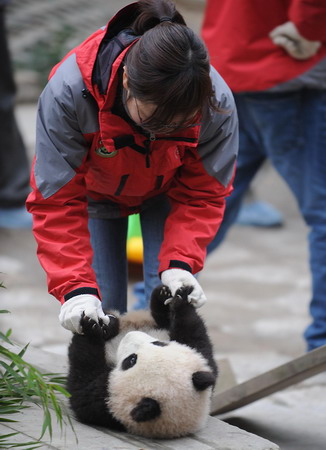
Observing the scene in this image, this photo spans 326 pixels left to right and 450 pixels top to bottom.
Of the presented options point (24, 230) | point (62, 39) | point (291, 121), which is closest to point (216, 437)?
point (291, 121)

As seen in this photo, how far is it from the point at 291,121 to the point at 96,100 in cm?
160

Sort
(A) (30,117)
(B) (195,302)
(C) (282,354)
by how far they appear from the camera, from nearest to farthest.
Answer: (B) (195,302)
(C) (282,354)
(A) (30,117)

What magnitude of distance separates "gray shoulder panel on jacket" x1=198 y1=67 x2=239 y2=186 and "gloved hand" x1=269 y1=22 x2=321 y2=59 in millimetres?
1108

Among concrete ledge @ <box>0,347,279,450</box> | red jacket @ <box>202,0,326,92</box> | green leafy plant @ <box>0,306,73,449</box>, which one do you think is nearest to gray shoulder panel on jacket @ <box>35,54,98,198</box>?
green leafy plant @ <box>0,306,73,449</box>

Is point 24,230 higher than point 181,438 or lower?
lower

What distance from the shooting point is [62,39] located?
9.12 metres

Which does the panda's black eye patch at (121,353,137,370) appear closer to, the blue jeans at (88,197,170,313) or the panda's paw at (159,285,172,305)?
the panda's paw at (159,285,172,305)

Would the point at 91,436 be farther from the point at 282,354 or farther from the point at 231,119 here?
the point at 282,354

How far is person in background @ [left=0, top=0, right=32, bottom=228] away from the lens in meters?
6.30

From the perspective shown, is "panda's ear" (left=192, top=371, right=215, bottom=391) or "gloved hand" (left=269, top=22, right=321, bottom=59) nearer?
"panda's ear" (left=192, top=371, right=215, bottom=391)

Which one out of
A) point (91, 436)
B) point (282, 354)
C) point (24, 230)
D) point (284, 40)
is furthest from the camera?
point (24, 230)

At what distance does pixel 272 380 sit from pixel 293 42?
1.57m

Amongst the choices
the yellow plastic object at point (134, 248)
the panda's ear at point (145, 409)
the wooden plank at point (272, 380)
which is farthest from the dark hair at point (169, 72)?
the yellow plastic object at point (134, 248)

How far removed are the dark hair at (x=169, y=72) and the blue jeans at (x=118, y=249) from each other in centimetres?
71
